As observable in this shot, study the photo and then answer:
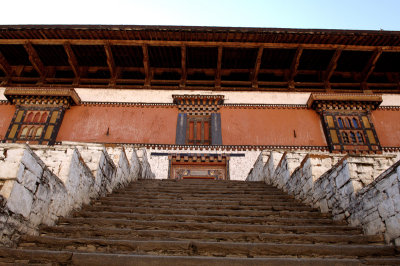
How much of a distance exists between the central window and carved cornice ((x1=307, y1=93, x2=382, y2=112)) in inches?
188

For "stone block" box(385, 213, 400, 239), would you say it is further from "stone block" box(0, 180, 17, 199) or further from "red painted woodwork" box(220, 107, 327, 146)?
"red painted woodwork" box(220, 107, 327, 146)

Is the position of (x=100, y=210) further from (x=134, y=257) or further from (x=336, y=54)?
(x=336, y=54)

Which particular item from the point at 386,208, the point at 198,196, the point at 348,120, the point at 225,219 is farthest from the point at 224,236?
the point at 348,120

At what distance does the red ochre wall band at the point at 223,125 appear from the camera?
11727mm

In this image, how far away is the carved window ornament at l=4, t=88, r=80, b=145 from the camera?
11.4 m

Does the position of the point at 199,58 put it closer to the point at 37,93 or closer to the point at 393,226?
the point at 37,93

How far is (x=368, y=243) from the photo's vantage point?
339cm

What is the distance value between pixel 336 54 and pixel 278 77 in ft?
9.07

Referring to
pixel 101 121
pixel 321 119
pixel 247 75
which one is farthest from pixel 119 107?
pixel 321 119

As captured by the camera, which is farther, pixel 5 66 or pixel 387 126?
pixel 5 66

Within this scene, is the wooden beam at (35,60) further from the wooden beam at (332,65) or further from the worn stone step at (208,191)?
the wooden beam at (332,65)

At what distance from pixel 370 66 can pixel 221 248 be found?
1367 cm

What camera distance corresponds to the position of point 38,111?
12.0 meters

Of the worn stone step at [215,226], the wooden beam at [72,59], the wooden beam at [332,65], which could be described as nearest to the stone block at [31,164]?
the worn stone step at [215,226]
